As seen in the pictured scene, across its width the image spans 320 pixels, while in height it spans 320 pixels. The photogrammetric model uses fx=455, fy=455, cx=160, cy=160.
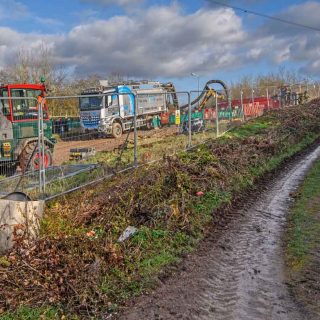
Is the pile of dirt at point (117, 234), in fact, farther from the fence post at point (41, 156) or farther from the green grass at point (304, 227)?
the green grass at point (304, 227)

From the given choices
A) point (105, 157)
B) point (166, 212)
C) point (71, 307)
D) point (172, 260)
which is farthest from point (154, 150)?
point (71, 307)

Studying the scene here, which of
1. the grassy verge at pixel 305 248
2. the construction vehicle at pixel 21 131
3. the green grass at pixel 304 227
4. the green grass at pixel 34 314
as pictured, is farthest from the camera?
the construction vehicle at pixel 21 131

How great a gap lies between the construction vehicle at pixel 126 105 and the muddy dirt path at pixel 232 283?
375 cm

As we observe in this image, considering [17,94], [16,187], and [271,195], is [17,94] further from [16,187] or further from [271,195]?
[271,195]

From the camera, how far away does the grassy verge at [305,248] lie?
15.4ft

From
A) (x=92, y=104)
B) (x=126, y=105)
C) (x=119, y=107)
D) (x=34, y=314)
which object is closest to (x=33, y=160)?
(x=34, y=314)

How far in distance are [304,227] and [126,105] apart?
1107cm

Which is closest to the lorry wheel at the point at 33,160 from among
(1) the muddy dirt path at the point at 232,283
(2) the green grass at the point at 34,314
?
(1) the muddy dirt path at the point at 232,283

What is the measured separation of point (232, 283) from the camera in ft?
16.5

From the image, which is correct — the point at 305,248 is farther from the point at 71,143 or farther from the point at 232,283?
the point at 71,143

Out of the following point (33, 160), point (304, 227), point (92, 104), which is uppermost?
point (92, 104)

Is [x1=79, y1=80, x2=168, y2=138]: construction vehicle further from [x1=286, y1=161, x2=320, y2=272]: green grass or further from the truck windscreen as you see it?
[x1=286, y1=161, x2=320, y2=272]: green grass

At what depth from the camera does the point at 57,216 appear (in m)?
7.03

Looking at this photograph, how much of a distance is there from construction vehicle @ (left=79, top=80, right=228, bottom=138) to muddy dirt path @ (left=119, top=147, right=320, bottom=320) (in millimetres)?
3751
